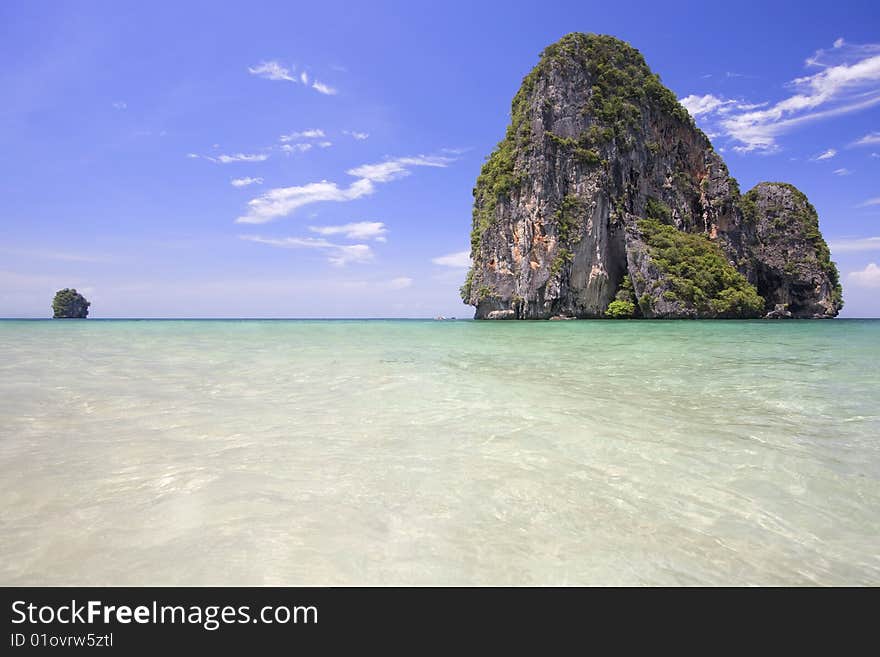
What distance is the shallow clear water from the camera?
1.87 m

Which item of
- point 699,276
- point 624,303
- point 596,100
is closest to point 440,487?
point 624,303

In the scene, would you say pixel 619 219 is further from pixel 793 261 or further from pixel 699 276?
pixel 793 261

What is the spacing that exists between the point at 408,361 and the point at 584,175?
1822 inches

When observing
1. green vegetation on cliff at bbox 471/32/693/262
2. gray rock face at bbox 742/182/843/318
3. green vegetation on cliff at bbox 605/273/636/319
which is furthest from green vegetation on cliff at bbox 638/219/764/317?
gray rock face at bbox 742/182/843/318

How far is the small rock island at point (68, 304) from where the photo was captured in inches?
3081

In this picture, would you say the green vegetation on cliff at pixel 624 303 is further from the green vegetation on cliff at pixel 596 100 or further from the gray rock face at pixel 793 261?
the gray rock face at pixel 793 261

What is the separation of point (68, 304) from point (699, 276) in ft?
329

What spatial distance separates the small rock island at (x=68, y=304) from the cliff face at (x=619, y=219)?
73069mm

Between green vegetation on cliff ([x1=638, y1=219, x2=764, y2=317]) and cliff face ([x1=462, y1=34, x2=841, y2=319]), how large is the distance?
14 cm

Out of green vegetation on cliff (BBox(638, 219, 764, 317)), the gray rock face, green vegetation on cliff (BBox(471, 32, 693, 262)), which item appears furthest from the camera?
the gray rock face

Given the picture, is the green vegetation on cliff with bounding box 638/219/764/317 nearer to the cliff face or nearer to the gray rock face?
the cliff face

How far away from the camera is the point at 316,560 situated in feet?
6.22
